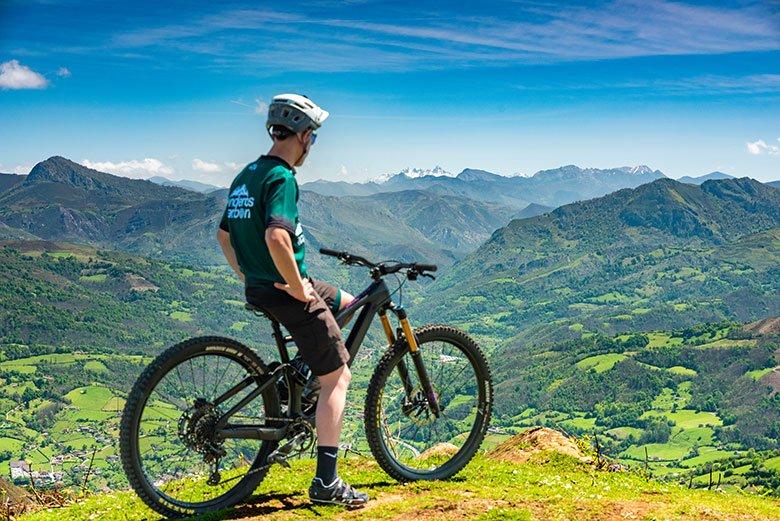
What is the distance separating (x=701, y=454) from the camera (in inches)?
6417

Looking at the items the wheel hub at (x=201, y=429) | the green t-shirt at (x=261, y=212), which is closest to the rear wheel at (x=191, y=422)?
the wheel hub at (x=201, y=429)

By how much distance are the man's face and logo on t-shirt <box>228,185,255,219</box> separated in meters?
0.56

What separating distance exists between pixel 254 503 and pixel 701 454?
588 feet

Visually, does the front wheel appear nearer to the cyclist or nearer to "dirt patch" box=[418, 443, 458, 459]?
"dirt patch" box=[418, 443, 458, 459]

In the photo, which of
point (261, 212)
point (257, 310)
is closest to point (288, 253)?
point (261, 212)

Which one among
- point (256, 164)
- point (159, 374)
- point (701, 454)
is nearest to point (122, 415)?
point (159, 374)

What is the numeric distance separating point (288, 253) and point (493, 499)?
3502mm

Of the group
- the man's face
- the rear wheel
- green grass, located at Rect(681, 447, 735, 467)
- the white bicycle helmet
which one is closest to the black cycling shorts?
the rear wheel

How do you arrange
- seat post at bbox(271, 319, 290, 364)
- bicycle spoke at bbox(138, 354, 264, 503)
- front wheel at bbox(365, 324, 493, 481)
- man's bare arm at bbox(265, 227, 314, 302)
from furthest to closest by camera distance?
front wheel at bbox(365, 324, 493, 481)
seat post at bbox(271, 319, 290, 364)
bicycle spoke at bbox(138, 354, 264, 503)
man's bare arm at bbox(265, 227, 314, 302)

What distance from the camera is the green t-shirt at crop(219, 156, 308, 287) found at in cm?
600

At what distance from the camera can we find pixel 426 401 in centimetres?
830

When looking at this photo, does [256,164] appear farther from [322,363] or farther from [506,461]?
[506,461]

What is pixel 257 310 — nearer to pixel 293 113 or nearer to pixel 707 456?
pixel 293 113

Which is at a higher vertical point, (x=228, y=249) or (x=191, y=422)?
(x=228, y=249)
